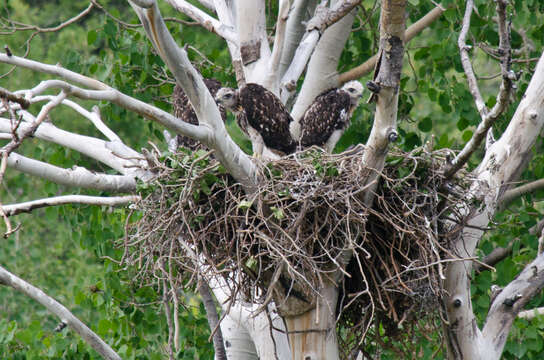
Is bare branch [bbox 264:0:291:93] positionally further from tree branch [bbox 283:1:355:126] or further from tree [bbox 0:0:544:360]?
tree [bbox 0:0:544:360]

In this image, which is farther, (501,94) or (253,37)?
(253,37)

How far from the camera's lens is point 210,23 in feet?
18.0

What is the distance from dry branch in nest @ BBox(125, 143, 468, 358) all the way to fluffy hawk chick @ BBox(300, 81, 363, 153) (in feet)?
4.20

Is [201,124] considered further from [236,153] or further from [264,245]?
[264,245]

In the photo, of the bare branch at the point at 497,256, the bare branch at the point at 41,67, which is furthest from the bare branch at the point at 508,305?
the bare branch at the point at 41,67

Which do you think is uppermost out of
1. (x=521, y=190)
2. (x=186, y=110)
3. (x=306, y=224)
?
(x=186, y=110)

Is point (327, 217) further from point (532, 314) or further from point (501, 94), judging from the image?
point (532, 314)

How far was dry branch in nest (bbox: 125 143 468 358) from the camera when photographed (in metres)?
3.53

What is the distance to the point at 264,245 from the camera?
11.7 feet

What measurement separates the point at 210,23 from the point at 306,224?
2.42 metres

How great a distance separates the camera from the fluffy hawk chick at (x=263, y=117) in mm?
4965

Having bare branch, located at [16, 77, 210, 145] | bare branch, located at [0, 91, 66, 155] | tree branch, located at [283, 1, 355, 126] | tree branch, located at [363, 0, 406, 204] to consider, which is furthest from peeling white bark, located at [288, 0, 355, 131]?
bare branch, located at [0, 91, 66, 155]

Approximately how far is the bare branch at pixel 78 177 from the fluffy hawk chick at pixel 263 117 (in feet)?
4.22

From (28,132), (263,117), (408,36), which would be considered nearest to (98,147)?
(263,117)
